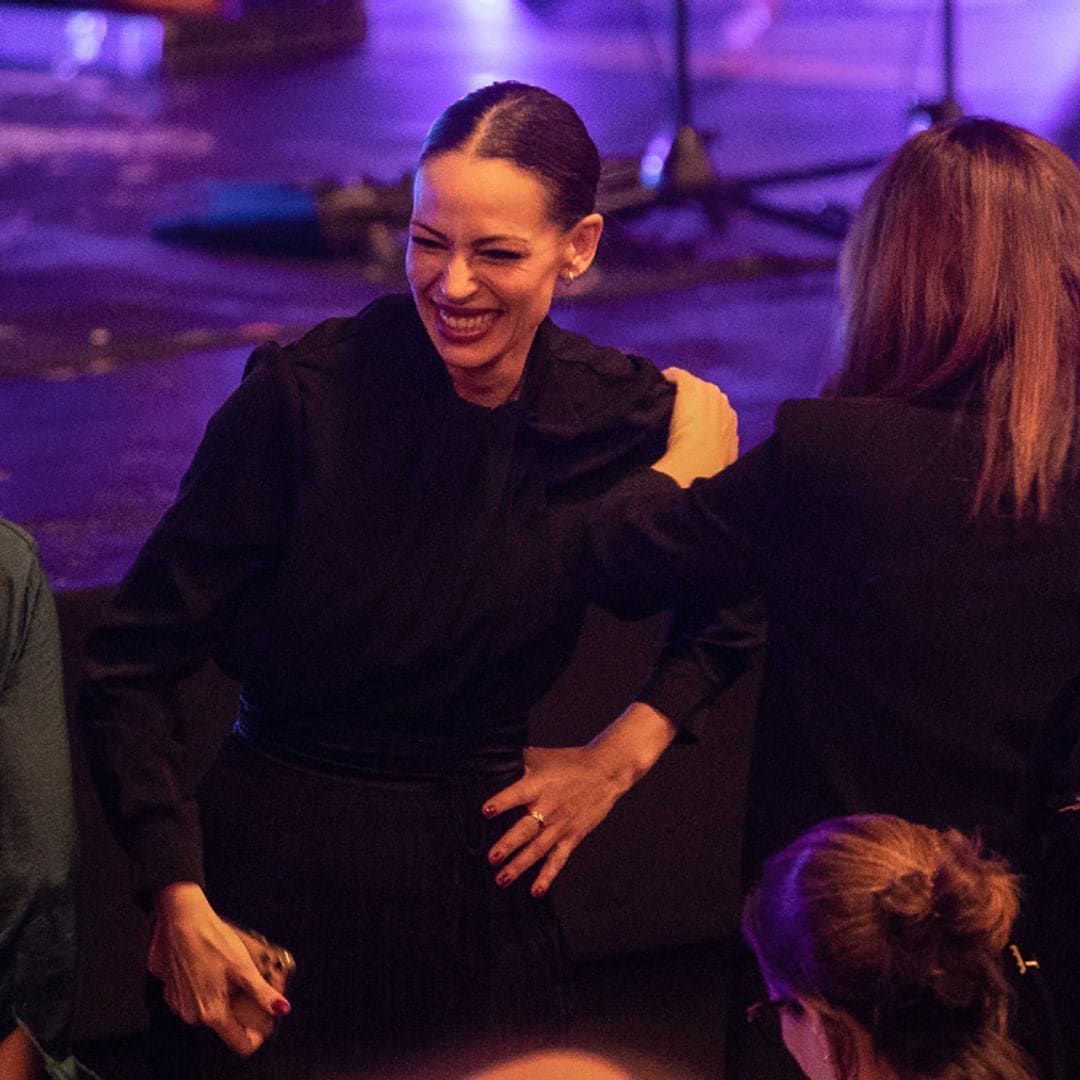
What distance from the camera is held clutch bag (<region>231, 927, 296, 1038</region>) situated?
1.35 m

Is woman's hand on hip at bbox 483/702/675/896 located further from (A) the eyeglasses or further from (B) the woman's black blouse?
(A) the eyeglasses

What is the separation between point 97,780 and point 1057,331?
0.87 m

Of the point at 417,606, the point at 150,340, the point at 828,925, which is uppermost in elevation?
the point at 417,606

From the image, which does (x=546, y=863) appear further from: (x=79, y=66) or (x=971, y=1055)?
(x=79, y=66)

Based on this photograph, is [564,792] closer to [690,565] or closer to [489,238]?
[690,565]

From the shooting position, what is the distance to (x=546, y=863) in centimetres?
150

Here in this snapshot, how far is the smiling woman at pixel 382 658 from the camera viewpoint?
1.37m

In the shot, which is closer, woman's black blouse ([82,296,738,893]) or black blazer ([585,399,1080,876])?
black blazer ([585,399,1080,876])

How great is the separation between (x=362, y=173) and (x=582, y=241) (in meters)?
3.39

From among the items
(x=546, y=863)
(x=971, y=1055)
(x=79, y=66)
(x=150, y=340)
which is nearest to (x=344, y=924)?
(x=546, y=863)

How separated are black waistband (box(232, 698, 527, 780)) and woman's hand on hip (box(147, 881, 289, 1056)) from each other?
15cm

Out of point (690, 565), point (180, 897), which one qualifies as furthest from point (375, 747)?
point (690, 565)

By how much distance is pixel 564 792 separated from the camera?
1.51 meters

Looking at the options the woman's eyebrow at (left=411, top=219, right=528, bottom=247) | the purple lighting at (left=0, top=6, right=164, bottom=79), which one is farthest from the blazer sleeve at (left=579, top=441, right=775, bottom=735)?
the purple lighting at (left=0, top=6, right=164, bottom=79)
